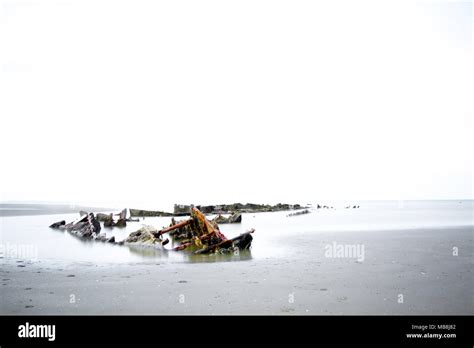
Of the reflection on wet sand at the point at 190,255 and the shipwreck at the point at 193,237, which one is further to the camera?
the shipwreck at the point at 193,237

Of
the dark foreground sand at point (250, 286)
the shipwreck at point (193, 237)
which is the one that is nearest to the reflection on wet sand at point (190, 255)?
the shipwreck at point (193, 237)

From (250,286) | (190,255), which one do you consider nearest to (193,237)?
(190,255)

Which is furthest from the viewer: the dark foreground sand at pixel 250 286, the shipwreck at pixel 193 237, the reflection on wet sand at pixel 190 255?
the shipwreck at pixel 193 237

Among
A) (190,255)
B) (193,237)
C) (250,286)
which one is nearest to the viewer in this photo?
(250,286)

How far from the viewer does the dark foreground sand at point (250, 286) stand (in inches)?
381

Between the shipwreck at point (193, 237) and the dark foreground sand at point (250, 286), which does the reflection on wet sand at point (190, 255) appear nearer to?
the shipwreck at point (193, 237)

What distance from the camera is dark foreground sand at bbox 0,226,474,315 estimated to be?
31.7 feet

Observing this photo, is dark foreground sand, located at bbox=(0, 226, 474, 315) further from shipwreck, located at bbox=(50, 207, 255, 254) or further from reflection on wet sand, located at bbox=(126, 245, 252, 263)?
shipwreck, located at bbox=(50, 207, 255, 254)

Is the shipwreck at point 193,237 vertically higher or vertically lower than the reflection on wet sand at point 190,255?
higher

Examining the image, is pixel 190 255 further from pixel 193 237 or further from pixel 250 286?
pixel 250 286

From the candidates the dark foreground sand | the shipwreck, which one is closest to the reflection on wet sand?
the shipwreck

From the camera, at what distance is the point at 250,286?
38.6 feet
